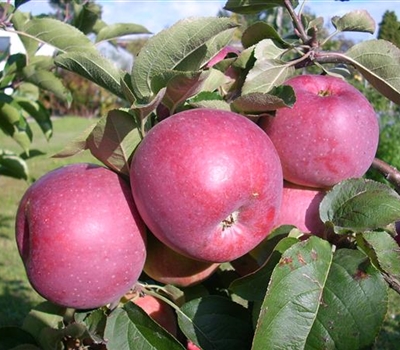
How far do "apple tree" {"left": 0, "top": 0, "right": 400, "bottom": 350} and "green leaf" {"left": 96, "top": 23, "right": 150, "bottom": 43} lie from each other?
1173 millimetres

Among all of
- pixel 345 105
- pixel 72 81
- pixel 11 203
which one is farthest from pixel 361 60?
pixel 72 81

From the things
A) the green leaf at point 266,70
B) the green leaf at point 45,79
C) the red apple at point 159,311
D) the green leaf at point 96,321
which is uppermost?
the green leaf at point 266,70

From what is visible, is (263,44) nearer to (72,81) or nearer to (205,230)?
(205,230)

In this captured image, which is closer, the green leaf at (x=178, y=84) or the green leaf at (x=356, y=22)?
the green leaf at (x=178, y=84)

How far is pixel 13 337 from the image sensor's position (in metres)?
1.16

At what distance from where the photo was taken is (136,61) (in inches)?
32.9

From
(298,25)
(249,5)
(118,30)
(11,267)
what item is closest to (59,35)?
(118,30)

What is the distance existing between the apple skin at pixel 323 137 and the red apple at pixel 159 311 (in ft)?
1.03

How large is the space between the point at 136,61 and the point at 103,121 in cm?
9

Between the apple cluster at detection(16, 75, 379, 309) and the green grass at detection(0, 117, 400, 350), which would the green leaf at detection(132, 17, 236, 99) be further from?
the green grass at detection(0, 117, 400, 350)

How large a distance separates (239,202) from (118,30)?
1.63 m

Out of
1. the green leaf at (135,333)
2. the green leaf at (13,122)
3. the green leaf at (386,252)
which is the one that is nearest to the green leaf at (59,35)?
the green leaf at (13,122)

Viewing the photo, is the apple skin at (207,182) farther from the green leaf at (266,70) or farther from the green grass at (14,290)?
the green grass at (14,290)

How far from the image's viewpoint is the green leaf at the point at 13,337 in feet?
3.78
